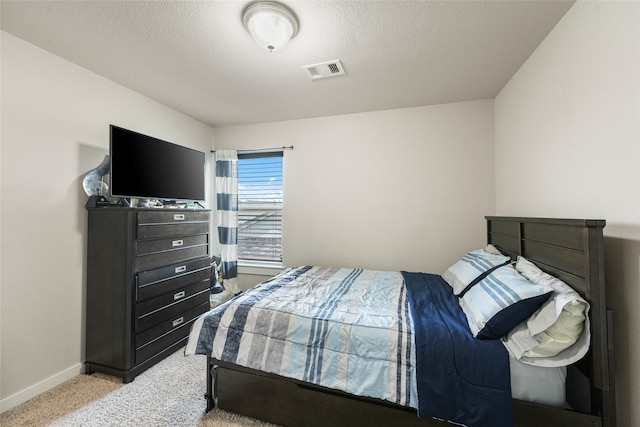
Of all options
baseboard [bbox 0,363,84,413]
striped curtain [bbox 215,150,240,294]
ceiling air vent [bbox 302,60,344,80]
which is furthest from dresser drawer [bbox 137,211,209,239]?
ceiling air vent [bbox 302,60,344,80]

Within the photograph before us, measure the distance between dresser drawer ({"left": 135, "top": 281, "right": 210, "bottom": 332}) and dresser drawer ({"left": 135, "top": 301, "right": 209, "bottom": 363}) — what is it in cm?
5

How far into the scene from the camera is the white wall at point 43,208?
5.59ft

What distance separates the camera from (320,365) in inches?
56.0

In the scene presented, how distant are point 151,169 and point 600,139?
3108 millimetres

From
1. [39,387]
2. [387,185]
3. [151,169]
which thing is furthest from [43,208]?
[387,185]

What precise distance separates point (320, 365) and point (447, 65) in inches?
91.7

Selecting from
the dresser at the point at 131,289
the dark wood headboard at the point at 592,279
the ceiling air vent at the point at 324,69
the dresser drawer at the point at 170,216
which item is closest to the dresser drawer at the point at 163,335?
the dresser at the point at 131,289

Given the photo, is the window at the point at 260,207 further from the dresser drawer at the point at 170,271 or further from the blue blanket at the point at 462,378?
the blue blanket at the point at 462,378

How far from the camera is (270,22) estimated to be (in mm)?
1493

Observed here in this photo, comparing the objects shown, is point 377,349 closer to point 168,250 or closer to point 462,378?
point 462,378

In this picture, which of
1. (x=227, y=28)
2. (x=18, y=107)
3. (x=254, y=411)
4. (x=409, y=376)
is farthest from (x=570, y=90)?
(x=18, y=107)

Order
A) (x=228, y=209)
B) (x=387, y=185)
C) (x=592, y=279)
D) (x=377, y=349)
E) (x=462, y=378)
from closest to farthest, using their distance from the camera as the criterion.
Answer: (x=592, y=279)
(x=462, y=378)
(x=377, y=349)
(x=387, y=185)
(x=228, y=209)

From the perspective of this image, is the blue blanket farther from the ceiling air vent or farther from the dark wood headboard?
the ceiling air vent

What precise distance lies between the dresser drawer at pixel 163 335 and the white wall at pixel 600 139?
116 inches
